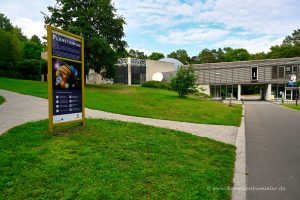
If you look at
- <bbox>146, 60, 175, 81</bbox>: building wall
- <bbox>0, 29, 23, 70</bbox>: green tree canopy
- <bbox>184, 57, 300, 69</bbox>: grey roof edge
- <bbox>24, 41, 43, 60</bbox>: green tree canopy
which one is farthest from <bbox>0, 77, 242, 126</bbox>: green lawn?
<bbox>24, 41, 43, 60</bbox>: green tree canopy

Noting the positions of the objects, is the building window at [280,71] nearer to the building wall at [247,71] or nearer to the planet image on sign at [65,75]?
the building wall at [247,71]

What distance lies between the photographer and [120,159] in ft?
18.0

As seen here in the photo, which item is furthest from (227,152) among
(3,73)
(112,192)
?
(3,73)

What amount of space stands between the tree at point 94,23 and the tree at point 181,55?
7198cm

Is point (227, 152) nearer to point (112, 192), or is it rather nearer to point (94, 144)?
point (94, 144)

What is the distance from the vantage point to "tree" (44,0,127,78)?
3209cm

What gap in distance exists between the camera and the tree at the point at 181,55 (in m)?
106

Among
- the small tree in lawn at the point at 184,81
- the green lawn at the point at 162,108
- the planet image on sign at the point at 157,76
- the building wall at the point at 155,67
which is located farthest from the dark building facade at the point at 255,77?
the green lawn at the point at 162,108

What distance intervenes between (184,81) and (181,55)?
261 feet

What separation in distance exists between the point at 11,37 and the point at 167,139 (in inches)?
1917

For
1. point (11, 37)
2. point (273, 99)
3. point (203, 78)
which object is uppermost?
point (11, 37)

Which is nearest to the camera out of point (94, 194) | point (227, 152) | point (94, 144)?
point (94, 194)

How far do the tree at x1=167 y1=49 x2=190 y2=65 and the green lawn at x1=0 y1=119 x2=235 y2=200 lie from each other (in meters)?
99.4

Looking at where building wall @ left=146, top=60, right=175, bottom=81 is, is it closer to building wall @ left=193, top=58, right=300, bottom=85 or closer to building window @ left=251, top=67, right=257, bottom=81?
building wall @ left=193, top=58, right=300, bottom=85
